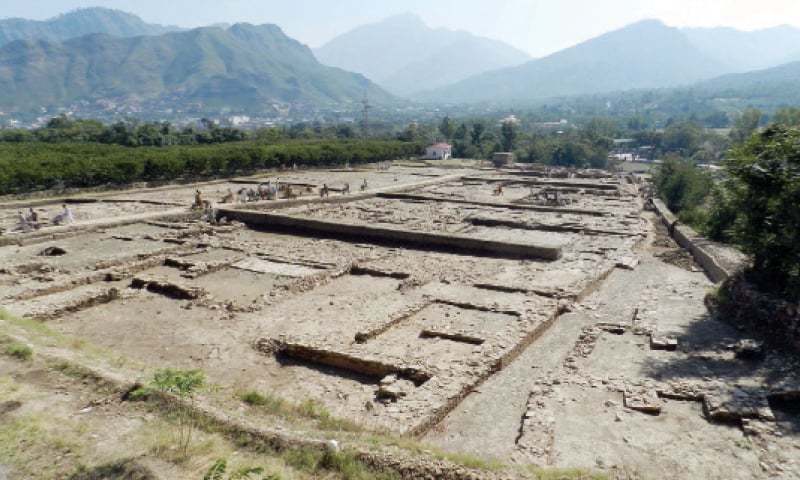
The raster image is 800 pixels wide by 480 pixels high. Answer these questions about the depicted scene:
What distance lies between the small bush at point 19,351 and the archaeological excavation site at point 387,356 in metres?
0.05

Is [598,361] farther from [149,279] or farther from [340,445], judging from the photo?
[149,279]

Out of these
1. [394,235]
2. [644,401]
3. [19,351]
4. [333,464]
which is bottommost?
[644,401]

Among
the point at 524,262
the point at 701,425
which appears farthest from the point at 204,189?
the point at 701,425

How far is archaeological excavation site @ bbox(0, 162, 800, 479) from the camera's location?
739 cm

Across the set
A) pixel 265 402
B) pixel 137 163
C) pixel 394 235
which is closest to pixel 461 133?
pixel 137 163

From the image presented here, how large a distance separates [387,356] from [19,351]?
6707mm

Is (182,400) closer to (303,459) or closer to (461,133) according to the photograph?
(303,459)

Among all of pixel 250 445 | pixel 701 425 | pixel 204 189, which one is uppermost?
pixel 204 189

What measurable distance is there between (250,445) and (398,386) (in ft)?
10.8

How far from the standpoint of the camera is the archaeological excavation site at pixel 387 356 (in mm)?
7395

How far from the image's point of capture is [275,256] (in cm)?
1984

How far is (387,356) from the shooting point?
1088cm

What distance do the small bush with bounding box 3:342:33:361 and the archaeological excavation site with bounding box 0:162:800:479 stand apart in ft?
0.15

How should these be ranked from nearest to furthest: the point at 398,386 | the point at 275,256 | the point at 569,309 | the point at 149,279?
the point at 398,386 < the point at 569,309 < the point at 149,279 < the point at 275,256
